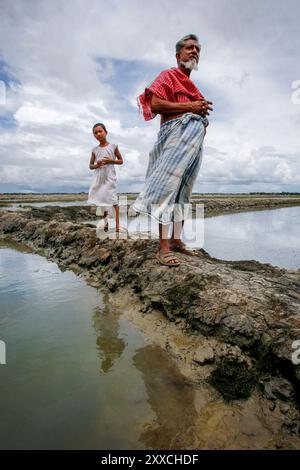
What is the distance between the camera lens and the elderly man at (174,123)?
3172 mm

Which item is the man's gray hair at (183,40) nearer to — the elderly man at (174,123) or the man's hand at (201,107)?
the elderly man at (174,123)

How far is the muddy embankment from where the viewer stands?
207 centimetres

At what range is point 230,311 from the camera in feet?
8.27

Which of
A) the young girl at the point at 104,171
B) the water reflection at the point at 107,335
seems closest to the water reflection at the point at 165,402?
the water reflection at the point at 107,335

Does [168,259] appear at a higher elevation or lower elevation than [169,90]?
lower

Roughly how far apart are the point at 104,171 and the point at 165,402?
4.73 meters

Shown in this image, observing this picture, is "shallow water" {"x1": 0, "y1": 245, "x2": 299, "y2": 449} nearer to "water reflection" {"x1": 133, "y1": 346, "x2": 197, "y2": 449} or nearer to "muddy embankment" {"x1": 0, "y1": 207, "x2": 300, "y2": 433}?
"water reflection" {"x1": 133, "y1": 346, "x2": 197, "y2": 449}

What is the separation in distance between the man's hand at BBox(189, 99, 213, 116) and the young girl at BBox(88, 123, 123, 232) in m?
2.69

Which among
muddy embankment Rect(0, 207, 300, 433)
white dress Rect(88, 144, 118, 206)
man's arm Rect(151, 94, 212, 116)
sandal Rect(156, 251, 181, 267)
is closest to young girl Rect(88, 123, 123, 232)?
white dress Rect(88, 144, 118, 206)

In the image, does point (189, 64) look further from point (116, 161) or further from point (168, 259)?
point (116, 161)

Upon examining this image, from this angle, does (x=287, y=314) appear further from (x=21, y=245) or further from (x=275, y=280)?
(x=21, y=245)

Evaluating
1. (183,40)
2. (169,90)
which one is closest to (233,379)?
(169,90)

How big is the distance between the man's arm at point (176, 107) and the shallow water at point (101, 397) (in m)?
2.19

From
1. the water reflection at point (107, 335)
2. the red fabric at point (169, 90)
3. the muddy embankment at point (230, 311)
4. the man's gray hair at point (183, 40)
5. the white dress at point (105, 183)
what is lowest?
the water reflection at point (107, 335)
